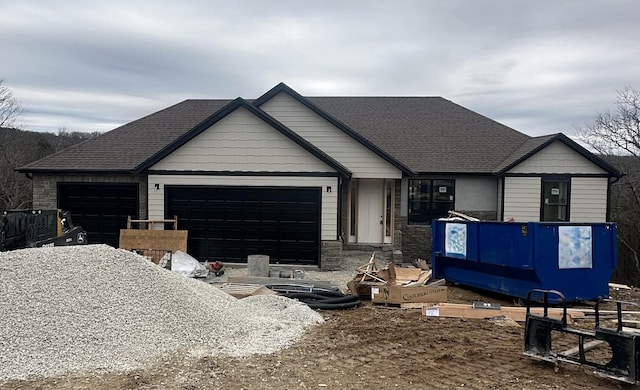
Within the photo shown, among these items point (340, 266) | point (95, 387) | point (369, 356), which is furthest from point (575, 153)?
point (95, 387)

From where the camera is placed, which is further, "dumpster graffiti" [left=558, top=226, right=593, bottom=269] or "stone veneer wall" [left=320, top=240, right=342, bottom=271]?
"stone veneer wall" [left=320, top=240, right=342, bottom=271]

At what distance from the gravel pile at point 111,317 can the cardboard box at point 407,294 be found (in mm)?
1774

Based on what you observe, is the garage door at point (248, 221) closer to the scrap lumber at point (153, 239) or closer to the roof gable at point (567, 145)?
the scrap lumber at point (153, 239)

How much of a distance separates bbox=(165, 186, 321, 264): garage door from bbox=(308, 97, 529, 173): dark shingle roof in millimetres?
5191

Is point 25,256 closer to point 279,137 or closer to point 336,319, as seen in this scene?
point 336,319

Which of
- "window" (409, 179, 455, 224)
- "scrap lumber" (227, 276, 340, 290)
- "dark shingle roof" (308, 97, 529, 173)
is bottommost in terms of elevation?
"scrap lumber" (227, 276, 340, 290)

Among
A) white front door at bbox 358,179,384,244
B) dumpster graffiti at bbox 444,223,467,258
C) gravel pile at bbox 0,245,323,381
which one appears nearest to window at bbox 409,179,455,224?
white front door at bbox 358,179,384,244

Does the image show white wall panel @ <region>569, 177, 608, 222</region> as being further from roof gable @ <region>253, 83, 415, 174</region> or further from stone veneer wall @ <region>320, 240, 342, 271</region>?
stone veneer wall @ <region>320, 240, 342, 271</region>

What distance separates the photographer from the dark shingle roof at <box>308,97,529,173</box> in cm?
1877

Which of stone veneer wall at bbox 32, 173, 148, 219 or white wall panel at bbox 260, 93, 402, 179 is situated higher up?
white wall panel at bbox 260, 93, 402, 179

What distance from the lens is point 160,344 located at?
7.11 m

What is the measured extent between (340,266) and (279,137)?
436cm

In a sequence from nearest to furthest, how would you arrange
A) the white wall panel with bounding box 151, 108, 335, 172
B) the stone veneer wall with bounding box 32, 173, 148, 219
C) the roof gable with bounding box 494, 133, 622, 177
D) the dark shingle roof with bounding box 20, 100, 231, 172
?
the white wall panel with bounding box 151, 108, 335, 172 < the stone veneer wall with bounding box 32, 173, 148, 219 < the dark shingle roof with bounding box 20, 100, 231, 172 < the roof gable with bounding box 494, 133, 622, 177

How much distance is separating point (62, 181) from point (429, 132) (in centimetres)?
1383
